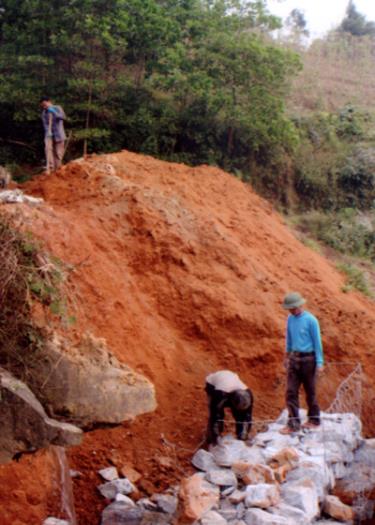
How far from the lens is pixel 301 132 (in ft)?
50.8

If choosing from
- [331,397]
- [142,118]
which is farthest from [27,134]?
[331,397]

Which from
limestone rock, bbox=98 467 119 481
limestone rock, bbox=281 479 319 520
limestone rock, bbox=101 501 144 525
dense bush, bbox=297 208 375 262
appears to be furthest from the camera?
dense bush, bbox=297 208 375 262

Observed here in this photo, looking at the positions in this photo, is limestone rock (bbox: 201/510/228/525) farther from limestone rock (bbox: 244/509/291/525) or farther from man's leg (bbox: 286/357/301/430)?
man's leg (bbox: 286/357/301/430)

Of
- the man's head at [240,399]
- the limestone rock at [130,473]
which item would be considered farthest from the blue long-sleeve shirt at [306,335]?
the limestone rock at [130,473]

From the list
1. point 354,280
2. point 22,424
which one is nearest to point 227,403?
point 22,424

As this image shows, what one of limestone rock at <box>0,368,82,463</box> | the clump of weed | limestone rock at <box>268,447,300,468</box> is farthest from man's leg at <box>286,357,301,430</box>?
the clump of weed

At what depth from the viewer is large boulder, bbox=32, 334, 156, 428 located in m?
5.39

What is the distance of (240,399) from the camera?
7137 millimetres

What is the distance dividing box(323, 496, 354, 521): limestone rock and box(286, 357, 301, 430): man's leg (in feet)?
3.20

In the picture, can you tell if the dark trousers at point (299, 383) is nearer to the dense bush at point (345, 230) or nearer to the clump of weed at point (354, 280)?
the clump of weed at point (354, 280)

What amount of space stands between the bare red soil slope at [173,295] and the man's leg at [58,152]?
102 centimetres

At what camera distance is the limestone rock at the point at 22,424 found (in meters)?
5.02

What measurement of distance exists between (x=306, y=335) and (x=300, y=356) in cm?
25

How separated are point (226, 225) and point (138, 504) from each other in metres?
5.10
